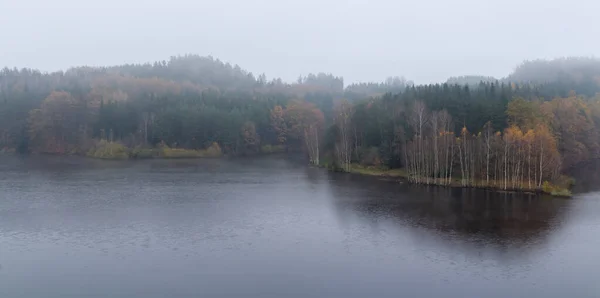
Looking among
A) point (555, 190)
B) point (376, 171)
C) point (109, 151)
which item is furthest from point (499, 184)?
point (109, 151)

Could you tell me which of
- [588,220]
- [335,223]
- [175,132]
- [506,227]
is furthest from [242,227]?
[175,132]

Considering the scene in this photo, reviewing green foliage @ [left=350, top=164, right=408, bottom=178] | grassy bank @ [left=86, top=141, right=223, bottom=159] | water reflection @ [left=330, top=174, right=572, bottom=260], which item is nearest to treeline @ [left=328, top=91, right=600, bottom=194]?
green foliage @ [left=350, top=164, right=408, bottom=178]

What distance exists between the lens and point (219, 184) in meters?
28.5

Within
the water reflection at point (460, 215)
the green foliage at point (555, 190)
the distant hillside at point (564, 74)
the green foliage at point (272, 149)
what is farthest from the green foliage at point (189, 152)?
the distant hillside at point (564, 74)

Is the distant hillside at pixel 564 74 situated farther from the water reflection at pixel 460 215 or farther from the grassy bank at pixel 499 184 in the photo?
the water reflection at pixel 460 215

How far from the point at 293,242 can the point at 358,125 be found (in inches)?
874

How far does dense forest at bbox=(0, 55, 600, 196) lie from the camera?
86.8ft

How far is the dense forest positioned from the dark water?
8.37 ft

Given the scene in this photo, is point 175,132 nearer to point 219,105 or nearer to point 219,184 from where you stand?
point 219,105

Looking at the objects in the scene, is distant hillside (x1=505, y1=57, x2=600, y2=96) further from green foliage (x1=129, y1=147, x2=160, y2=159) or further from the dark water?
green foliage (x1=129, y1=147, x2=160, y2=159)

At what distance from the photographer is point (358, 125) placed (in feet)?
122

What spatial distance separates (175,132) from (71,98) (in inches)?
606

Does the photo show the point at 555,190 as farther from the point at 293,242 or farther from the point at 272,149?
the point at 272,149

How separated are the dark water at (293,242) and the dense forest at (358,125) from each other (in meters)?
2.55
